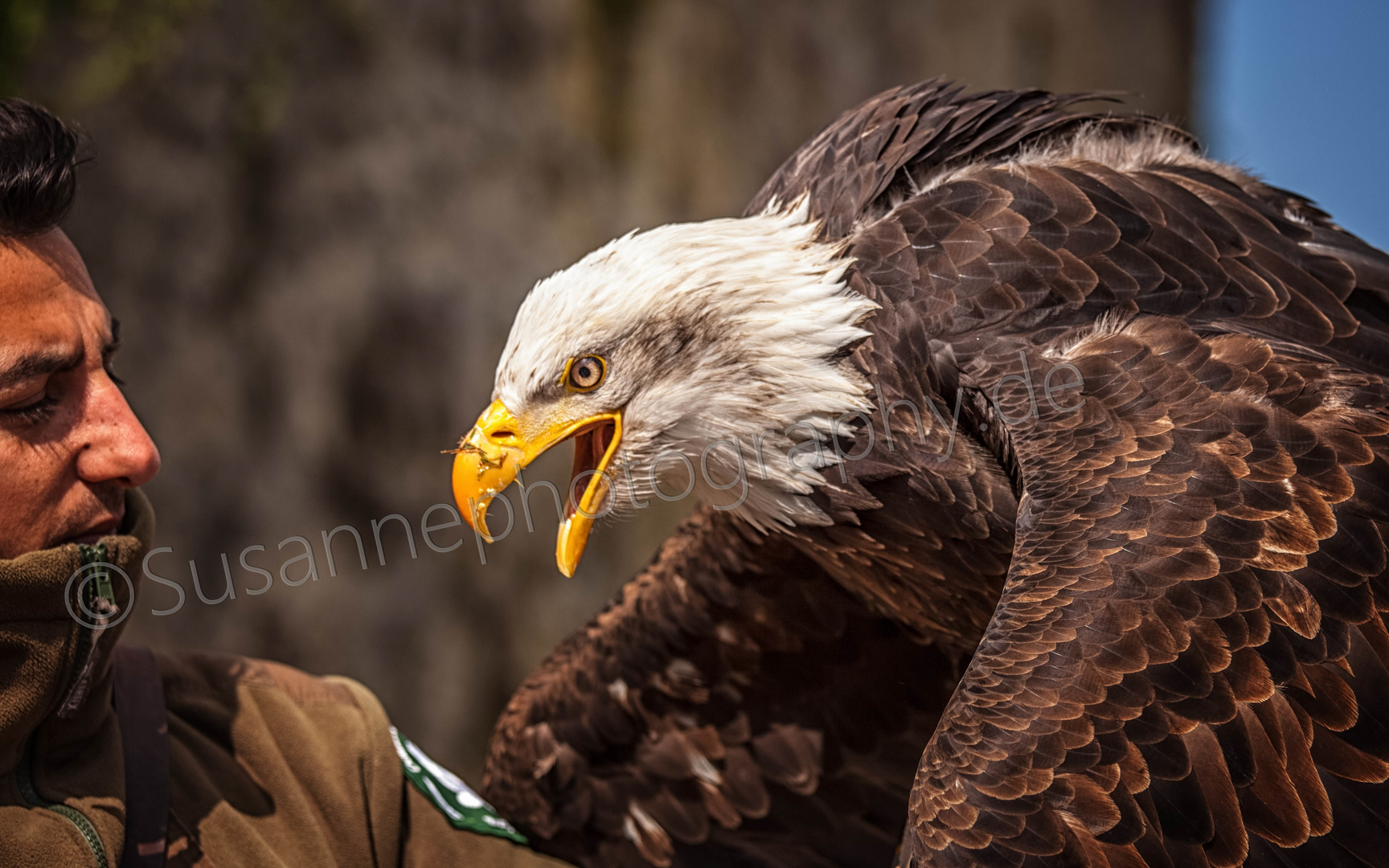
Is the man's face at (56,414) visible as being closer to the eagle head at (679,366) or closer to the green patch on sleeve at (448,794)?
the eagle head at (679,366)

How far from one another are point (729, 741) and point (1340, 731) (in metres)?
1.16

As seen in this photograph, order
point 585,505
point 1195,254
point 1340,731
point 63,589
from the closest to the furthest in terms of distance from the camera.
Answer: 1. point 1340,731
2. point 63,589
3. point 1195,254
4. point 585,505

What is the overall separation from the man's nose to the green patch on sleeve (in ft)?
1.94

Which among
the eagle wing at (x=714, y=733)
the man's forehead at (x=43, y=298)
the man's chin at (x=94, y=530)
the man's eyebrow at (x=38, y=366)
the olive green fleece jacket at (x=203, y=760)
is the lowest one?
the eagle wing at (x=714, y=733)

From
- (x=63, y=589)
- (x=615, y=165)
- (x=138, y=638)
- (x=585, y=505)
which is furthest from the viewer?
(x=615, y=165)

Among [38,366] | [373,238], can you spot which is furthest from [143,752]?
[373,238]

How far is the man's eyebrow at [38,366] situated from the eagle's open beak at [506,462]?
0.48 meters

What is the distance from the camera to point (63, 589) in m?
1.25

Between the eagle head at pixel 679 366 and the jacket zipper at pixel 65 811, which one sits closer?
the jacket zipper at pixel 65 811

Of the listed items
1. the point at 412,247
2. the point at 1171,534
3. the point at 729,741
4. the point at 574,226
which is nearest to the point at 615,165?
the point at 574,226

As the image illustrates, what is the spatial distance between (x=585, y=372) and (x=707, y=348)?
178mm

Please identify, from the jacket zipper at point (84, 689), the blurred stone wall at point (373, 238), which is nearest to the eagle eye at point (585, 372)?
the jacket zipper at point (84, 689)

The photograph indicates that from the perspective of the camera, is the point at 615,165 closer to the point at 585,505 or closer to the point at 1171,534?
the point at 585,505

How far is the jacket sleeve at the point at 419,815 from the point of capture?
5.32ft
